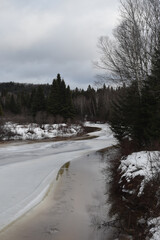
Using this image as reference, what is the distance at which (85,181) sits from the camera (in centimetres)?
1020

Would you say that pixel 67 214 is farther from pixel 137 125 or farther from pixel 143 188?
pixel 137 125

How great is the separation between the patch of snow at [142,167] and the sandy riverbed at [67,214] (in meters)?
1.11

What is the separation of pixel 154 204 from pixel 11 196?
4.51m

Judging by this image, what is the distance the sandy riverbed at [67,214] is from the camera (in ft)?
17.8

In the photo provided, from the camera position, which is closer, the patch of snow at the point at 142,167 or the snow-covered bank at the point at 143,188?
the snow-covered bank at the point at 143,188

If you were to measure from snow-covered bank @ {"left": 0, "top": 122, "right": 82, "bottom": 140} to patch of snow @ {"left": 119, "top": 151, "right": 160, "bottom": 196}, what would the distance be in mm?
20884

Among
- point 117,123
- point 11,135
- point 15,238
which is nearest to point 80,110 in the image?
point 11,135

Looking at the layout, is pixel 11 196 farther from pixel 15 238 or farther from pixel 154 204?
pixel 154 204

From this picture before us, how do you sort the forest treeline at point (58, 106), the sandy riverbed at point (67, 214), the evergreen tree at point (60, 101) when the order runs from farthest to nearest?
the evergreen tree at point (60, 101), the forest treeline at point (58, 106), the sandy riverbed at point (67, 214)

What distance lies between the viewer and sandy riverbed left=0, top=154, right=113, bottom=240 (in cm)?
543

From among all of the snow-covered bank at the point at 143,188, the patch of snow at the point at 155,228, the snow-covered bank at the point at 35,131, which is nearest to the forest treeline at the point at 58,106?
the snow-covered bank at the point at 35,131

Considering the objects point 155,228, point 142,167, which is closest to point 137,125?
point 142,167

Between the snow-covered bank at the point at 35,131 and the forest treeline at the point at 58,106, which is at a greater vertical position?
the forest treeline at the point at 58,106

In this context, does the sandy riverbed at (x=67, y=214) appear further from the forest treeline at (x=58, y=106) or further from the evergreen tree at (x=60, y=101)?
the evergreen tree at (x=60, y=101)
